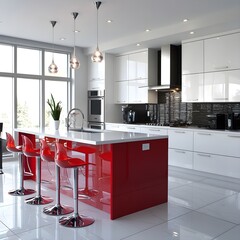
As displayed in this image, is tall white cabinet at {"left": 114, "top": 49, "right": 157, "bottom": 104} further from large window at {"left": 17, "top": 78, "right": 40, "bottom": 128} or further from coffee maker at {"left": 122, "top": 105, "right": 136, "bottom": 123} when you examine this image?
large window at {"left": 17, "top": 78, "right": 40, "bottom": 128}

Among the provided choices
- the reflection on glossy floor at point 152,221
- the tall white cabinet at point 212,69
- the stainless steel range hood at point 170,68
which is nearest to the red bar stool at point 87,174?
the reflection on glossy floor at point 152,221

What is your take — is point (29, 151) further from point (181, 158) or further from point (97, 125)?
point (97, 125)

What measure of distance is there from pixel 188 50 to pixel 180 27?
0.59 m

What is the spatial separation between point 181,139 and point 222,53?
1.73 metres

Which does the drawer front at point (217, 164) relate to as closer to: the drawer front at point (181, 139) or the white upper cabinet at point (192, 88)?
the drawer front at point (181, 139)

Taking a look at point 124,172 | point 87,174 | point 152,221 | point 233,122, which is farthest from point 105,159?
point 233,122

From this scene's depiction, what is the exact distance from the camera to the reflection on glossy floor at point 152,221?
286 centimetres

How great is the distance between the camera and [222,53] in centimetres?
516

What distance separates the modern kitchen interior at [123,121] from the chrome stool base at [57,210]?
31 mm

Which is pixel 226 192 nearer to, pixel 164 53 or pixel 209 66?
pixel 209 66

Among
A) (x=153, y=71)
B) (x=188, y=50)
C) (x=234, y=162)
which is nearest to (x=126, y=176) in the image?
(x=234, y=162)

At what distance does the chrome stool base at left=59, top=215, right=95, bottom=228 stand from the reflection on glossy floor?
61mm

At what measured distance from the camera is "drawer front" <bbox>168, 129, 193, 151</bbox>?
5.43m

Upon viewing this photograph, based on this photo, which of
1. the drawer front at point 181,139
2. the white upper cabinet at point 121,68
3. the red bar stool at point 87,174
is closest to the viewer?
the red bar stool at point 87,174
